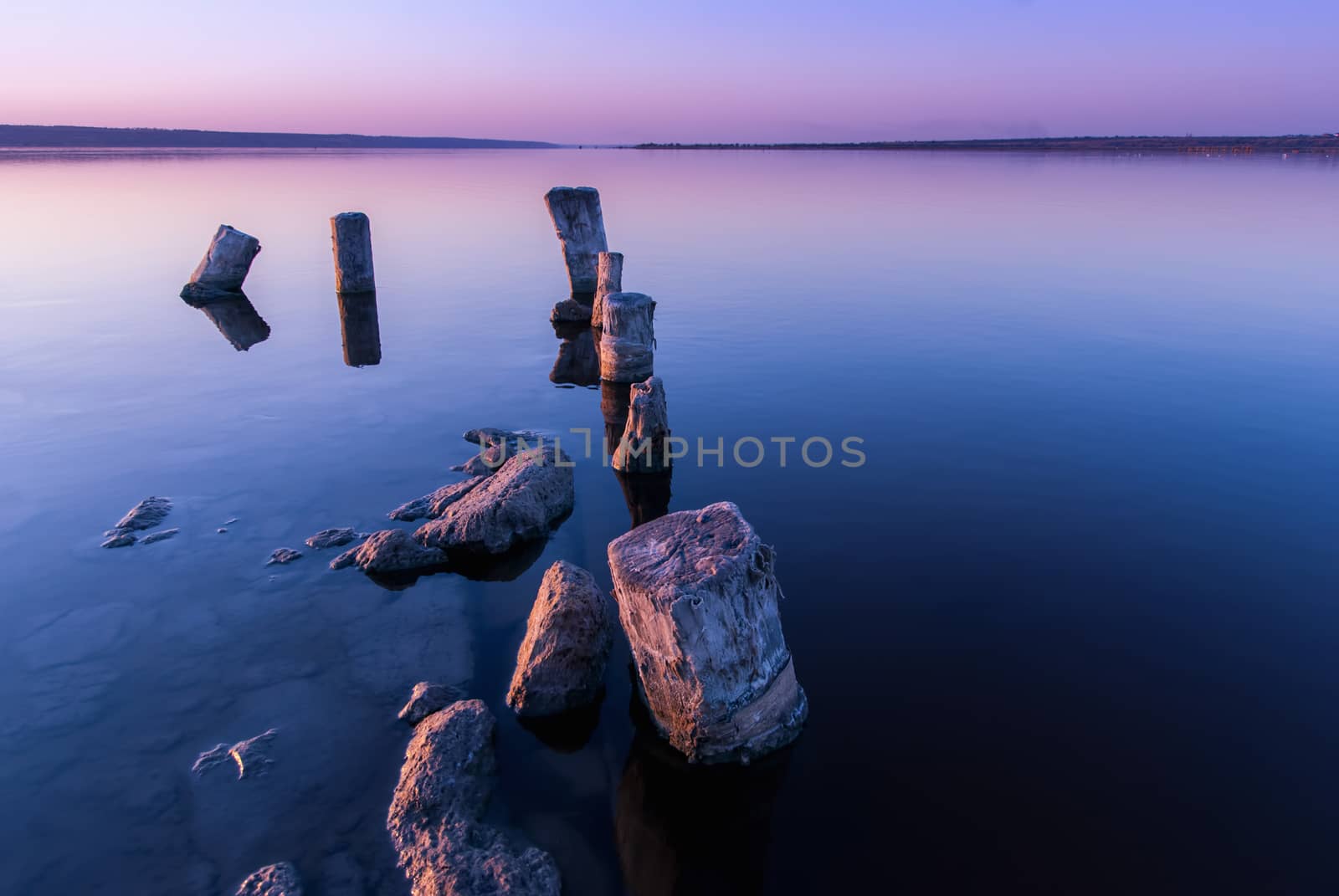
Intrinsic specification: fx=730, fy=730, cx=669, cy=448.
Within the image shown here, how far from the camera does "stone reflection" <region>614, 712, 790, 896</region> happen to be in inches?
164

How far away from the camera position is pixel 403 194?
155ft

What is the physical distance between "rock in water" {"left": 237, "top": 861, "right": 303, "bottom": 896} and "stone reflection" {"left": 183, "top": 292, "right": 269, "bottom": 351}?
13345 millimetres

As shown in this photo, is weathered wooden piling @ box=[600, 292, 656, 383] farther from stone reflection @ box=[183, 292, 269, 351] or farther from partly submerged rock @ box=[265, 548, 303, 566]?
stone reflection @ box=[183, 292, 269, 351]

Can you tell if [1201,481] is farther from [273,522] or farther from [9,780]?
[9,780]

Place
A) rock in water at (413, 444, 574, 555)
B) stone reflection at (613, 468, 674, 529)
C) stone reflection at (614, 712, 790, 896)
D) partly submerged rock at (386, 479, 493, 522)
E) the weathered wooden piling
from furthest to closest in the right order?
the weathered wooden piling, stone reflection at (613, 468, 674, 529), partly submerged rock at (386, 479, 493, 522), rock in water at (413, 444, 574, 555), stone reflection at (614, 712, 790, 896)

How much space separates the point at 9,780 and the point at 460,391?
333 inches

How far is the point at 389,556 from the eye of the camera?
6.96 metres

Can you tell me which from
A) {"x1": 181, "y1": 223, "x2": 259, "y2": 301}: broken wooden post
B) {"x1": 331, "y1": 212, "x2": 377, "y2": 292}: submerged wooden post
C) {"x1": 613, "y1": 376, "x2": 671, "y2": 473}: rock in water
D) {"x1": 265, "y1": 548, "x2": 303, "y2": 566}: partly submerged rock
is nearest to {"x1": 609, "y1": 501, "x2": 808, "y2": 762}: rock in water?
{"x1": 265, "y1": 548, "x2": 303, "y2": 566}: partly submerged rock

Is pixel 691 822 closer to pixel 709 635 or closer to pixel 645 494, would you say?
pixel 709 635

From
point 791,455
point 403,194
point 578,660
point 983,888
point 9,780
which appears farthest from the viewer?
point 403,194

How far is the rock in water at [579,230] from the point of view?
58.7 ft

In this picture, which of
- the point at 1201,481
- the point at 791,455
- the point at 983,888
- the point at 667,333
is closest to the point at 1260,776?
the point at 983,888

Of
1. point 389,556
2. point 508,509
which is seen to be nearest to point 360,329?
point 508,509

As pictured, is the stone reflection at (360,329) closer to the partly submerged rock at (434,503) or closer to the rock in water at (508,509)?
the partly submerged rock at (434,503)
